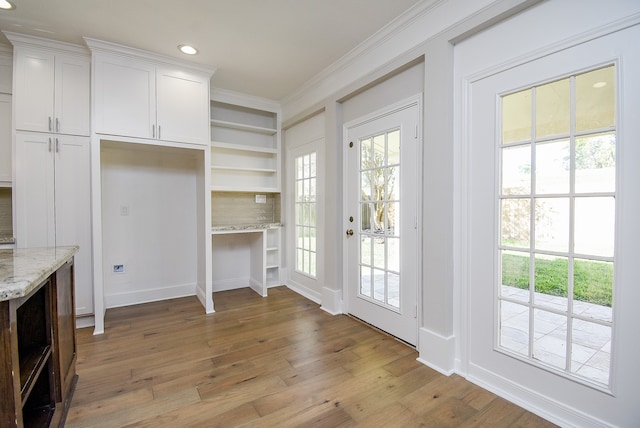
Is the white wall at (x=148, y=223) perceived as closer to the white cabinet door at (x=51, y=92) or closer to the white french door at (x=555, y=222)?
the white cabinet door at (x=51, y=92)

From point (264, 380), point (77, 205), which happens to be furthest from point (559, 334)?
point (77, 205)

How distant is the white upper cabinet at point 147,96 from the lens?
268cm

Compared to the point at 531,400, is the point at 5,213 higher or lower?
higher

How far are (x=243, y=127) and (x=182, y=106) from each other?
953 millimetres

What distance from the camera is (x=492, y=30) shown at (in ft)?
6.08

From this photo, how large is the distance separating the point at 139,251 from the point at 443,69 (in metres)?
3.60

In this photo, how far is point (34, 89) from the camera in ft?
8.49

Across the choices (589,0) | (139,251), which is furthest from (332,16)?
(139,251)

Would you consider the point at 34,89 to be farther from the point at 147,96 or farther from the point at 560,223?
the point at 560,223

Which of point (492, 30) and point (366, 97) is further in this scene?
point (366, 97)

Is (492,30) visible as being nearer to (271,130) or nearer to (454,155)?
(454,155)

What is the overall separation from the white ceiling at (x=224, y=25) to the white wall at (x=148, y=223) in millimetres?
1077

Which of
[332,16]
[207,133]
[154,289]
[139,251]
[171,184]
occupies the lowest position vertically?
[154,289]

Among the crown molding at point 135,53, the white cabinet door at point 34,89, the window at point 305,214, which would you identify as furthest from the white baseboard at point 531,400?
the white cabinet door at point 34,89
